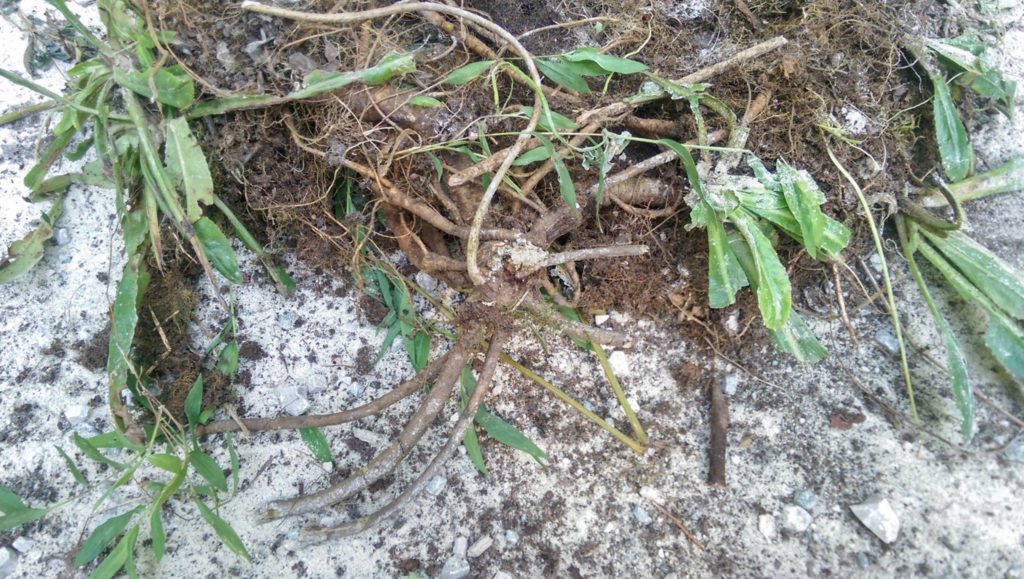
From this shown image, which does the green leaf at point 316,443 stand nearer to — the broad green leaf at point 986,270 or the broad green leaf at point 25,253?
the broad green leaf at point 25,253

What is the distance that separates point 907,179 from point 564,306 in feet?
2.24

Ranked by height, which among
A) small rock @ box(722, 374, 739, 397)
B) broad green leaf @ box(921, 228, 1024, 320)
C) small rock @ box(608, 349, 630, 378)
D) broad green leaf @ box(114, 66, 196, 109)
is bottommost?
small rock @ box(722, 374, 739, 397)

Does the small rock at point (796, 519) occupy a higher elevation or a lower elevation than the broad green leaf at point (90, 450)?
lower

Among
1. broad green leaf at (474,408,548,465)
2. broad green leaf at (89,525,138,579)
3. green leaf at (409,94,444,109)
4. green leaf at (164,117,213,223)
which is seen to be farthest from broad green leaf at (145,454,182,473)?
green leaf at (409,94,444,109)

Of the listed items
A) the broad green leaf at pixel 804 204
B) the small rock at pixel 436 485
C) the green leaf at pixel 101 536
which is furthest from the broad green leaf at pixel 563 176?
the green leaf at pixel 101 536

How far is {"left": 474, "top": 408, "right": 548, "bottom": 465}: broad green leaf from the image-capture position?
3.51 ft

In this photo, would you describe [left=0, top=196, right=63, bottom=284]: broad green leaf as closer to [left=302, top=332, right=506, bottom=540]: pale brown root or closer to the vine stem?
the vine stem

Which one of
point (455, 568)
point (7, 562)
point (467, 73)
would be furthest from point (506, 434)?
point (7, 562)

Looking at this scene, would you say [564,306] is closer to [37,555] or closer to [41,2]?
[37,555]

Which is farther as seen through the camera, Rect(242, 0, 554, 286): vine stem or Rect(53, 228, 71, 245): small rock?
Rect(53, 228, 71, 245): small rock

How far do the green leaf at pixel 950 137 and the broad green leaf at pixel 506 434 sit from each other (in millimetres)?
901

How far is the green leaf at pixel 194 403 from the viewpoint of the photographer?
1049mm

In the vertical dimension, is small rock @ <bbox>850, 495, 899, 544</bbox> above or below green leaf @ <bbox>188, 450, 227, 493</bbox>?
below

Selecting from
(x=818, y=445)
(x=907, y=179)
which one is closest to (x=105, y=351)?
(x=818, y=445)
